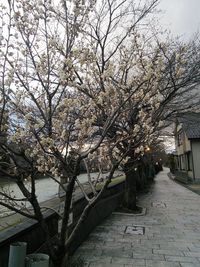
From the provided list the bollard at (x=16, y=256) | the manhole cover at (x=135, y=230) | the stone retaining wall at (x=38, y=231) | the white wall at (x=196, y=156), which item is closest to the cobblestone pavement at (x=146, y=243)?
the manhole cover at (x=135, y=230)

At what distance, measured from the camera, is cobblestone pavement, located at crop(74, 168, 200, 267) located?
21.1ft

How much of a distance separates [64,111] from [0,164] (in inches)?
43.2

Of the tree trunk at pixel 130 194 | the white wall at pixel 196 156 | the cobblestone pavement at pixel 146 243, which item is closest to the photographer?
the cobblestone pavement at pixel 146 243

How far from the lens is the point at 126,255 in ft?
22.3

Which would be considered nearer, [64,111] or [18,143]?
[18,143]

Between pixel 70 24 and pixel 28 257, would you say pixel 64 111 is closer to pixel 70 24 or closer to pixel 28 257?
pixel 70 24

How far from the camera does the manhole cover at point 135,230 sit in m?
8.96

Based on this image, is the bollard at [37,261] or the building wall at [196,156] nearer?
the bollard at [37,261]

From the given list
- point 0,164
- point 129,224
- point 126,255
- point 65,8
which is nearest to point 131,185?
point 129,224

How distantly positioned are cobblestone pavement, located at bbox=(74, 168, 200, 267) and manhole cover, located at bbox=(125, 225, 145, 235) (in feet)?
0.39

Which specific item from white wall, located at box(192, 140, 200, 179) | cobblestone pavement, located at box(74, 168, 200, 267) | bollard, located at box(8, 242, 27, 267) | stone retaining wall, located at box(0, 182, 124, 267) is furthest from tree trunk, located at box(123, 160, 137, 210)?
white wall, located at box(192, 140, 200, 179)

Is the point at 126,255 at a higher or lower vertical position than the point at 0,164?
lower

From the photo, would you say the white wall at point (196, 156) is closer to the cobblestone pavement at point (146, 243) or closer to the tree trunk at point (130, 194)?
the tree trunk at point (130, 194)

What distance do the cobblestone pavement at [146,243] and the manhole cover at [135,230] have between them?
4.7 inches
